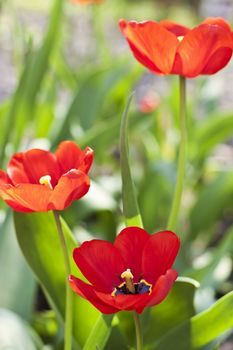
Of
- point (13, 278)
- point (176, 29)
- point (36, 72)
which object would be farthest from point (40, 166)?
point (36, 72)

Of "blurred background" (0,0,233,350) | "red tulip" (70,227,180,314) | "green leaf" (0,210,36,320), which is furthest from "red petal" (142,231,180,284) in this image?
"green leaf" (0,210,36,320)

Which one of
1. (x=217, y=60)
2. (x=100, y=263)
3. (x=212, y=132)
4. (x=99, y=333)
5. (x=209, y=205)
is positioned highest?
(x=217, y=60)

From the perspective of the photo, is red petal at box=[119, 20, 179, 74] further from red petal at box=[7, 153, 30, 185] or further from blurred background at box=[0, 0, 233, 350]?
blurred background at box=[0, 0, 233, 350]

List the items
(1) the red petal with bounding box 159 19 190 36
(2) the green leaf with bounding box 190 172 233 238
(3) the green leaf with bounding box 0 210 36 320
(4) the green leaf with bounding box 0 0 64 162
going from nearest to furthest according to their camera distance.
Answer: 1. (1) the red petal with bounding box 159 19 190 36
2. (3) the green leaf with bounding box 0 210 36 320
3. (4) the green leaf with bounding box 0 0 64 162
4. (2) the green leaf with bounding box 190 172 233 238

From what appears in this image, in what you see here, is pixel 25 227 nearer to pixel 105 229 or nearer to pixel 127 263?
pixel 127 263

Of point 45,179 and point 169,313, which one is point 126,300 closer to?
point 45,179

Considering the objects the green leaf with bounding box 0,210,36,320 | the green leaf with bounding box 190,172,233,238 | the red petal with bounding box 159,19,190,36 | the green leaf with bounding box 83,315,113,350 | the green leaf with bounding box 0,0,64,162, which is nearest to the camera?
the green leaf with bounding box 83,315,113,350
